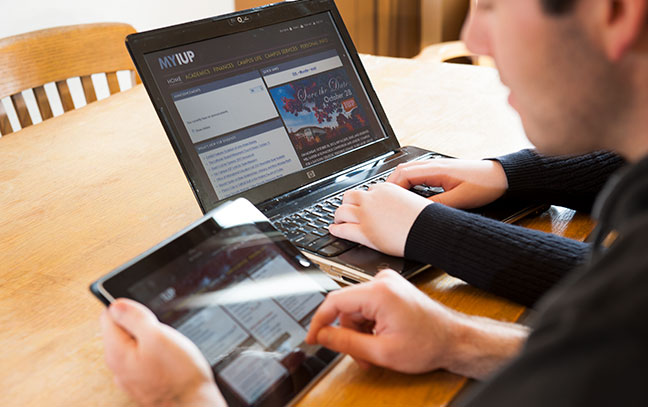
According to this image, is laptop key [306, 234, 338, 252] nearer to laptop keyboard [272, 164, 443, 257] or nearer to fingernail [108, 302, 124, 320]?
laptop keyboard [272, 164, 443, 257]

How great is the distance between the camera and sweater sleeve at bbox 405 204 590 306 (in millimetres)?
773

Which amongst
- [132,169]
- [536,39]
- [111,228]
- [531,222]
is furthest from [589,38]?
[132,169]

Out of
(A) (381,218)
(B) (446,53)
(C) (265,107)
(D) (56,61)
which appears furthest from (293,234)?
(B) (446,53)

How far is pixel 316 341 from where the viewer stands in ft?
2.21

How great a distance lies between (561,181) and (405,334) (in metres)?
0.47

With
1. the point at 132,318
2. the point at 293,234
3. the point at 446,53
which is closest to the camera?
the point at 132,318

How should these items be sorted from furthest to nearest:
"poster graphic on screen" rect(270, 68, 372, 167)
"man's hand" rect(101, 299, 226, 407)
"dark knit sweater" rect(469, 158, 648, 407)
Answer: "poster graphic on screen" rect(270, 68, 372, 167), "man's hand" rect(101, 299, 226, 407), "dark knit sweater" rect(469, 158, 648, 407)

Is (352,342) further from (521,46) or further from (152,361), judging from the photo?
(521,46)

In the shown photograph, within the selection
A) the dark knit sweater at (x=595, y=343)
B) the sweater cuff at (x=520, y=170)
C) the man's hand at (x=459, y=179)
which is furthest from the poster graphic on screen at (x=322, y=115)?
the dark knit sweater at (x=595, y=343)

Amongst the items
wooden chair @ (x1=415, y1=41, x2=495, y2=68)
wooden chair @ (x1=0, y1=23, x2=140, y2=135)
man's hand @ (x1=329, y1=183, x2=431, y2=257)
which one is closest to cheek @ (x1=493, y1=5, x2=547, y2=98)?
man's hand @ (x1=329, y1=183, x2=431, y2=257)

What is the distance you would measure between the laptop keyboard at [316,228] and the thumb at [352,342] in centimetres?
19

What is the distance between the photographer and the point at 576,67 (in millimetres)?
520

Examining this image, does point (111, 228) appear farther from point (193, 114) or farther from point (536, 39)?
point (536, 39)

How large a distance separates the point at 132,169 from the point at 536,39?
872mm
